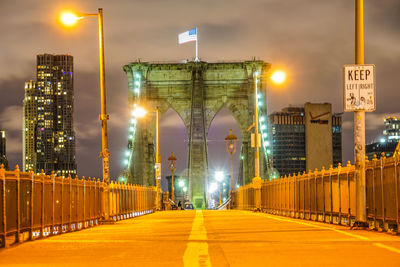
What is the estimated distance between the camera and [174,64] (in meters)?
96.1

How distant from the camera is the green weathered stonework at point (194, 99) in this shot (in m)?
94.4

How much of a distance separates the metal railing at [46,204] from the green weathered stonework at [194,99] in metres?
68.0

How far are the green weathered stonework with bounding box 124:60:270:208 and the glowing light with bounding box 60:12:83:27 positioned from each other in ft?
232

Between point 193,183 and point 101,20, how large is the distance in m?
69.5

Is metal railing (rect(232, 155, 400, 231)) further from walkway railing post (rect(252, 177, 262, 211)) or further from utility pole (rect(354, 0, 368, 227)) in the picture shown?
walkway railing post (rect(252, 177, 262, 211))

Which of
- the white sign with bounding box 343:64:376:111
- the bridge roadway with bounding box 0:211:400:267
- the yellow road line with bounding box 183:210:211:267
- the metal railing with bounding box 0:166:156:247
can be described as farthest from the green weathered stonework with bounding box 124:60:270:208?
the yellow road line with bounding box 183:210:211:267

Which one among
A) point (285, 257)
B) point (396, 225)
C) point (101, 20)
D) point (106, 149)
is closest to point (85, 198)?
point (106, 149)

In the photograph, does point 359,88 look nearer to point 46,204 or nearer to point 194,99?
point 46,204

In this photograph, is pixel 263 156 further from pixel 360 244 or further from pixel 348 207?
pixel 360 244

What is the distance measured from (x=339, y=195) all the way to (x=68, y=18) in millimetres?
11280

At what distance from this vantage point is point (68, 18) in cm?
2278

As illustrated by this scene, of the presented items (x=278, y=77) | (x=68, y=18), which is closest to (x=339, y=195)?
(x=68, y=18)

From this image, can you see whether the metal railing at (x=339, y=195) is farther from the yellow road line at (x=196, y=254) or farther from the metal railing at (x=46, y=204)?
the metal railing at (x=46, y=204)

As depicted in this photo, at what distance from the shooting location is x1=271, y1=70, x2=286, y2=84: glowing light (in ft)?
109
